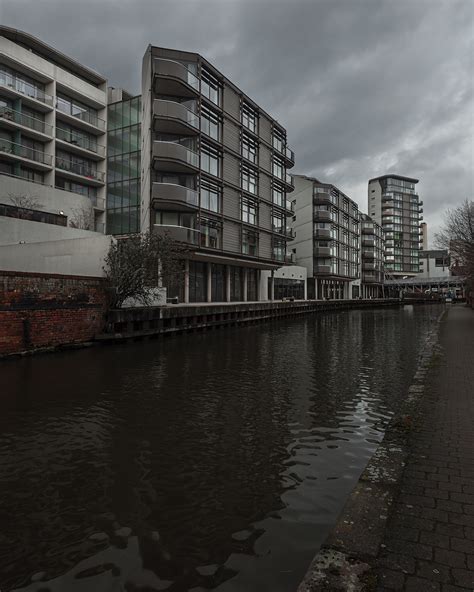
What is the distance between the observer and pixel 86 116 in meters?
39.5

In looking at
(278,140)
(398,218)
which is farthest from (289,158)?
(398,218)

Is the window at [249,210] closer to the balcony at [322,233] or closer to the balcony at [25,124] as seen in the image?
the balcony at [25,124]

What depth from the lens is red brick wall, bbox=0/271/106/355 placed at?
1370 cm

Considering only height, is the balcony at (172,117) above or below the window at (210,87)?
below

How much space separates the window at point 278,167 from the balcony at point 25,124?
23177 millimetres

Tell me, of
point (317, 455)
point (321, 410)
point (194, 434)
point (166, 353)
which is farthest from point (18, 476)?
point (166, 353)

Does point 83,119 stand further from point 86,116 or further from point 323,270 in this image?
point 323,270

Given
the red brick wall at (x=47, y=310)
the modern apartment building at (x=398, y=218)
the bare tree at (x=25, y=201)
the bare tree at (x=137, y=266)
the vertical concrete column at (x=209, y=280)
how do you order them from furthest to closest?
1. the modern apartment building at (x=398, y=218)
2. the vertical concrete column at (x=209, y=280)
3. the bare tree at (x=25, y=201)
4. the bare tree at (x=137, y=266)
5. the red brick wall at (x=47, y=310)

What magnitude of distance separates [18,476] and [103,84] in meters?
45.6

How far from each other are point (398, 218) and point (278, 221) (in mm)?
97998

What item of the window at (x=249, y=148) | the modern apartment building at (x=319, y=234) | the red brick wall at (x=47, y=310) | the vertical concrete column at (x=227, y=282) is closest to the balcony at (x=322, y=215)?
the modern apartment building at (x=319, y=234)

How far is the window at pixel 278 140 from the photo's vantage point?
46031 mm

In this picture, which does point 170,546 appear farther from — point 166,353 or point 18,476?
point 166,353

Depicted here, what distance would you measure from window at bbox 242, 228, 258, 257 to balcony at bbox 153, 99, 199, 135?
1116cm
